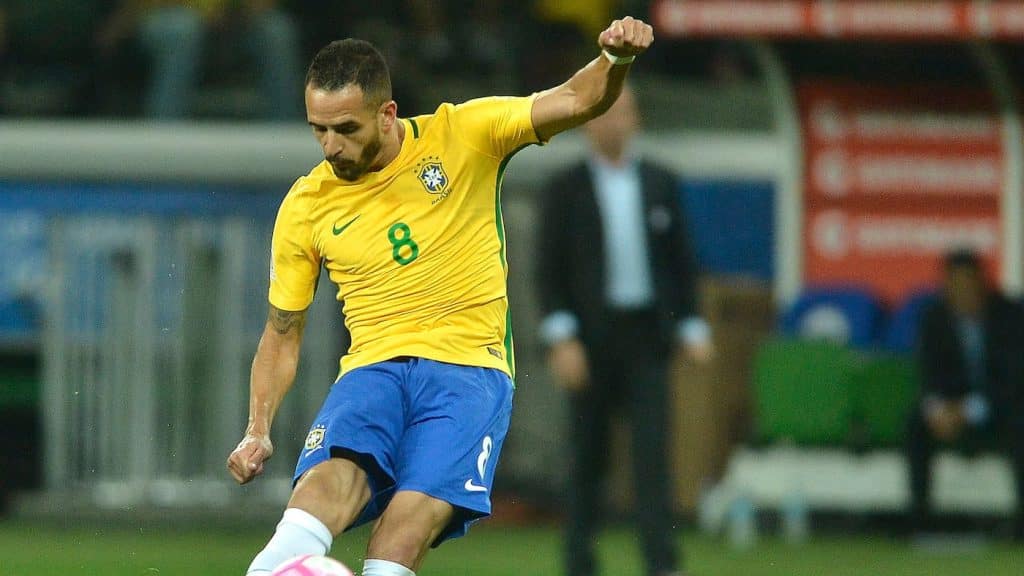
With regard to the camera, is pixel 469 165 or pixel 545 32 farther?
pixel 545 32

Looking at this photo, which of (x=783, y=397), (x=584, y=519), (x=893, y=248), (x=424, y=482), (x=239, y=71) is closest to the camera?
(x=424, y=482)

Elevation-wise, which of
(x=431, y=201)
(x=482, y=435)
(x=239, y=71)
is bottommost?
(x=482, y=435)

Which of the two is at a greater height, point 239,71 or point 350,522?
point 239,71

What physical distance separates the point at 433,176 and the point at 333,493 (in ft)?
3.31

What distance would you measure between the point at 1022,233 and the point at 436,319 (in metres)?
7.48

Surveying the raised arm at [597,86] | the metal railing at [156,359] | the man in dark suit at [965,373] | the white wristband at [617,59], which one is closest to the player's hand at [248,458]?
the raised arm at [597,86]

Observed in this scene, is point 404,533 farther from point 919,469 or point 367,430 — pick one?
point 919,469

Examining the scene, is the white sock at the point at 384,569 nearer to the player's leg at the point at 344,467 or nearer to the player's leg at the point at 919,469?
the player's leg at the point at 344,467

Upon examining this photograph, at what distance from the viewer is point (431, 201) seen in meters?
6.48

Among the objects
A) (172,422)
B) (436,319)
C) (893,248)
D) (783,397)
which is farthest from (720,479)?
(436,319)

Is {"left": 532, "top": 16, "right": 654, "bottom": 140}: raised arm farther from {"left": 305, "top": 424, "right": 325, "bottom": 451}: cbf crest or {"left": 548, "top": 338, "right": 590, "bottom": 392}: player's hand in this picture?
{"left": 548, "top": 338, "right": 590, "bottom": 392}: player's hand

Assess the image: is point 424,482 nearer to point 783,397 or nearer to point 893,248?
point 783,397

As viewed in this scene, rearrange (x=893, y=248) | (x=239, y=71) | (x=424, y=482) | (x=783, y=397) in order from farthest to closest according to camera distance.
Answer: (x=239, y=71) < (x=893, y=248) < (x=783, y=397) < (x=424, y=482)

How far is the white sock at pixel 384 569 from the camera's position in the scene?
6.06 metres
